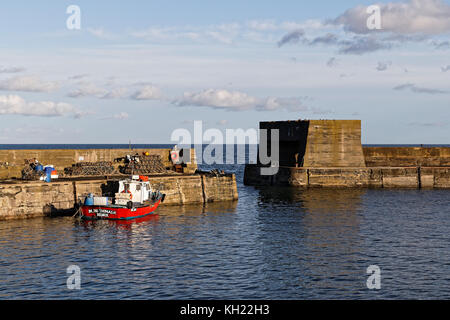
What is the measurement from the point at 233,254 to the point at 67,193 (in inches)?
724

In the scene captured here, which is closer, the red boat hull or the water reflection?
the water reflection

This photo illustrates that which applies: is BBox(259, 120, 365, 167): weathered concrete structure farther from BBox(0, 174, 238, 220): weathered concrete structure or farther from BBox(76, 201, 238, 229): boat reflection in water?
BBox(0, 174, 238, 220): weathered concrete structure

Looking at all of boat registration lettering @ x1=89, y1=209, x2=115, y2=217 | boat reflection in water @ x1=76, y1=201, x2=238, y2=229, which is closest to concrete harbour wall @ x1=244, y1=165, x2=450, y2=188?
boat reflection in water @ x1=76, y1=201, x2=238, y2=229

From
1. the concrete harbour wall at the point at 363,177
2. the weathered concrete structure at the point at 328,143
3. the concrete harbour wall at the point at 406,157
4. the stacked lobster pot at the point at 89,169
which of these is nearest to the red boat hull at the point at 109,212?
the stacked lobster pot at the point at 89,169

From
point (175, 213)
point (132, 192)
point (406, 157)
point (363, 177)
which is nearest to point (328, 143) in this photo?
point (363, 177)

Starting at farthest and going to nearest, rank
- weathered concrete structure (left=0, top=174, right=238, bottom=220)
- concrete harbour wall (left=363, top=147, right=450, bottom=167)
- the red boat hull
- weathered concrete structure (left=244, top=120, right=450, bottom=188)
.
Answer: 1. concrete harbour wall (left=363, top=147, right=450, bottom=167)
2. weathered concrete structure (left=244, top=120, right=450, bottom=188)
3. the red boat hull
4. weathered concrete structure (left=0, top=174, right=238, bottom=220)

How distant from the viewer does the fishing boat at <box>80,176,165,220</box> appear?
41406mm

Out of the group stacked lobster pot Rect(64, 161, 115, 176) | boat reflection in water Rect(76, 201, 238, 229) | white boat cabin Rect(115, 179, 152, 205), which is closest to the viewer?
boat reflection in water Rect(76, 201, 238, 229)

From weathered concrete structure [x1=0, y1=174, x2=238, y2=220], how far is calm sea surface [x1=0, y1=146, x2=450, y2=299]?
122 centimetres

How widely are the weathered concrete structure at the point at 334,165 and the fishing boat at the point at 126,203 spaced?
30061mm

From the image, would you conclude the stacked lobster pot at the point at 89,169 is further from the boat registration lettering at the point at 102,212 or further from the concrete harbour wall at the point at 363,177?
the concrete harbour wall at the point at 363,177

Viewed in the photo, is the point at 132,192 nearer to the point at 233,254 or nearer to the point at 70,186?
the point at 70,186

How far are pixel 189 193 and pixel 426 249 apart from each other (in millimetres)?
24175
